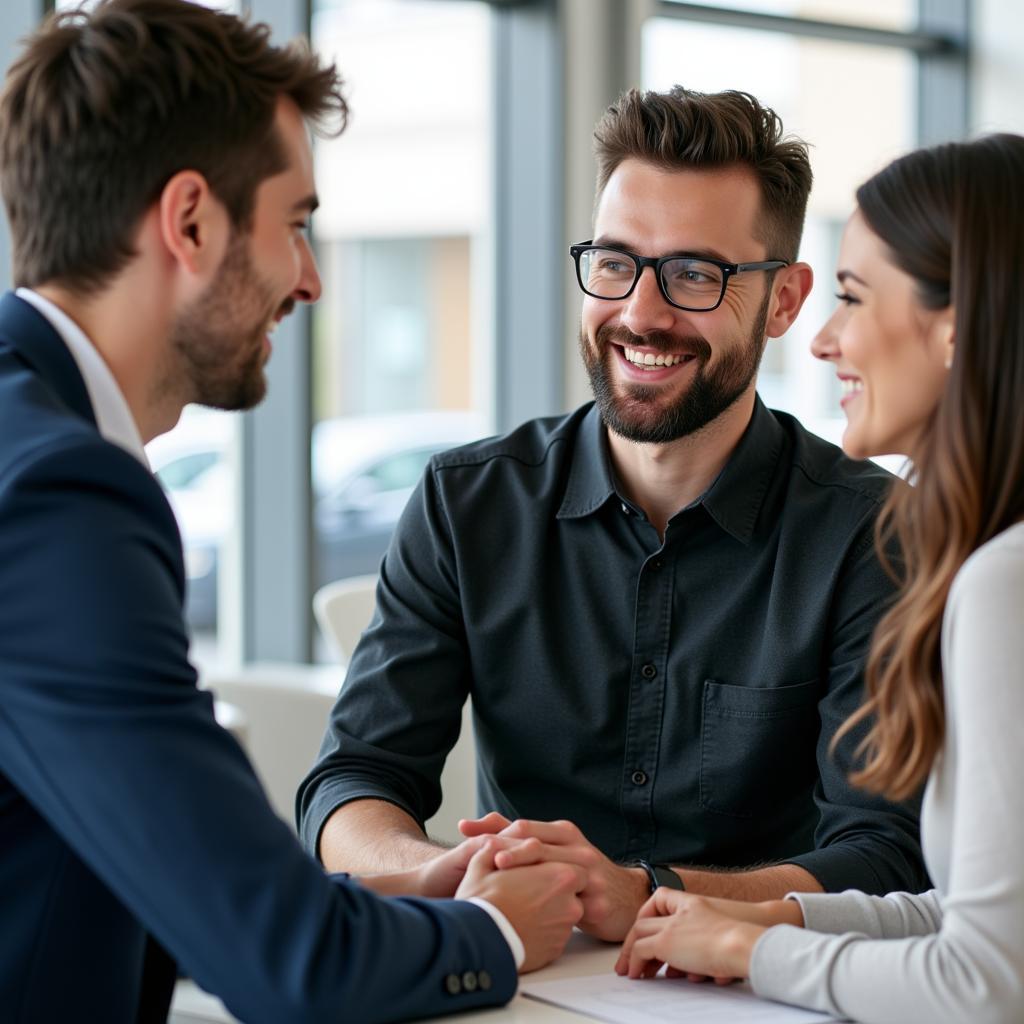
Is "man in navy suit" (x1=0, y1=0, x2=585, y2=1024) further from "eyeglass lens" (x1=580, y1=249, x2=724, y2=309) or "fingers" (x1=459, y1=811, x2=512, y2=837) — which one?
"eyeglass lens" (x1=580, y1=249, x2=724, y2=309)

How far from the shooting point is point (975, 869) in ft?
3.96

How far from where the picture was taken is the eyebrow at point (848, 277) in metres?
1.49

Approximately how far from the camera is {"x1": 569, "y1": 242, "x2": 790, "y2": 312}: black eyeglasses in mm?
2092

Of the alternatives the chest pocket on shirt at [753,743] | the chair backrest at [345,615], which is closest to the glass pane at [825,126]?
the chair backrest at [345,615]

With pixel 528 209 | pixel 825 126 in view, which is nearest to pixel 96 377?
pixel 528 209

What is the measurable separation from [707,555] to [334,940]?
37.8 inches

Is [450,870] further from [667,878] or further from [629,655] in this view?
[629,655]

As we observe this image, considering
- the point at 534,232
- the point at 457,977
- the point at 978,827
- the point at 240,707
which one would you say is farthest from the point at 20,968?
the point at 534,232

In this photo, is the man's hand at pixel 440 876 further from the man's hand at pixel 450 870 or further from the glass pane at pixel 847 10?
the glass pane at pixel 847 10

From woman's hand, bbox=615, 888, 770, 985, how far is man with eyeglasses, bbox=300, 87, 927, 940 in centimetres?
44

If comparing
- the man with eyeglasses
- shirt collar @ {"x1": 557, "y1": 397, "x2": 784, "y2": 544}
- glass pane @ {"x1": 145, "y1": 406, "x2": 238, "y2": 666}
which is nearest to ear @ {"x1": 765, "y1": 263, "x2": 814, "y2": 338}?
the man with eyeglasses

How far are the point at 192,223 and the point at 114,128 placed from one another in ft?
0.35

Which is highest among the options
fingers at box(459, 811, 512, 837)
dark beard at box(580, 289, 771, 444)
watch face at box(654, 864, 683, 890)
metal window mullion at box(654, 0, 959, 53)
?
metal window mullion at box(654, 0, 959, 53)

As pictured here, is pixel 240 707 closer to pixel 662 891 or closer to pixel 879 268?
Answer: pixel 662 891
